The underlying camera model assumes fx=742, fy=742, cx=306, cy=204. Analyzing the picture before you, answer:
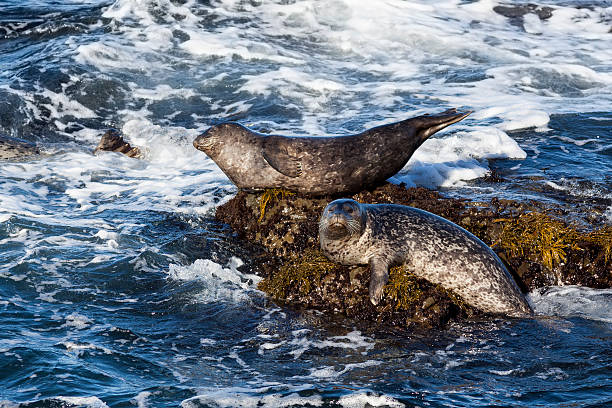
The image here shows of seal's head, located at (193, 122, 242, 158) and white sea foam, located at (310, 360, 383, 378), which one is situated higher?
seal's head, located at (193, 122, 242, 158)

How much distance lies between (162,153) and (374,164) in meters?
5.14

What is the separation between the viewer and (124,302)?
22.1 ft

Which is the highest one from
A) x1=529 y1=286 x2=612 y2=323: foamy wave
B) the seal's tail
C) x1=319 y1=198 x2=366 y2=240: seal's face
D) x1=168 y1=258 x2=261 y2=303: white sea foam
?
the seal's tail

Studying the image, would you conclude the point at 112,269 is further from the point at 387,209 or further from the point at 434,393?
the point at 434,393

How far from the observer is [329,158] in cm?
785

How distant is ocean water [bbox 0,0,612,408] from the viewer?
5320 mm

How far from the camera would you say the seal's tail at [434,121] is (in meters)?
8.02

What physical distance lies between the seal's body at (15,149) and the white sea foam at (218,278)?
213 inches

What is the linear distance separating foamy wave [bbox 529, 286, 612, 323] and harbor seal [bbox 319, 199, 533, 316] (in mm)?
226

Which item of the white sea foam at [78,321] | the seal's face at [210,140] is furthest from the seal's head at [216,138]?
the white sea foam at [78,321]

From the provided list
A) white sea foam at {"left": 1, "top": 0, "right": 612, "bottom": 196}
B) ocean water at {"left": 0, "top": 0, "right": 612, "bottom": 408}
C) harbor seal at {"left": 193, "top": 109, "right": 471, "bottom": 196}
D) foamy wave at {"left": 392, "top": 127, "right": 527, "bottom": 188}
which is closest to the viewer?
ocean water at {"left": 0, "top": 0, "right": 612, "bottom": 408}

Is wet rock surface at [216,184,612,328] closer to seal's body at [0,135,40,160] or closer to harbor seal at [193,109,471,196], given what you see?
harbor seal at [193,109,471,196]

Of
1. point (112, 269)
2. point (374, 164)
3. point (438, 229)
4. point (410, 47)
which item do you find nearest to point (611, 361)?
point (438, 229)

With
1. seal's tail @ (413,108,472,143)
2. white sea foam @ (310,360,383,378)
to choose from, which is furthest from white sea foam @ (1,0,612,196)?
white sea foam @ (310,360,383,378)
